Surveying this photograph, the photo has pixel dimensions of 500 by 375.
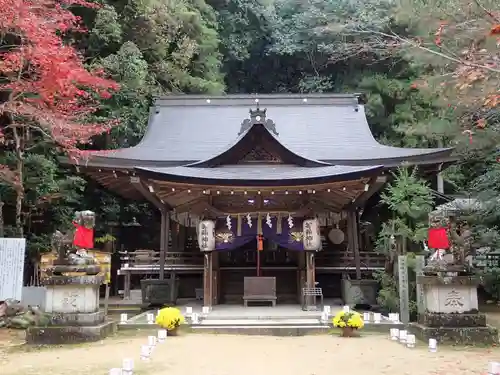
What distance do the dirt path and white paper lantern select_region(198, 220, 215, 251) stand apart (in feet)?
12.1

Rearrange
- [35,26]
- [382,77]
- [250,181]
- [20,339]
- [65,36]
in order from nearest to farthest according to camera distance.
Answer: [20,339], [35,26], [250,181], [65,36], [382,77]

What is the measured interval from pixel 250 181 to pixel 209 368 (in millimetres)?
5953

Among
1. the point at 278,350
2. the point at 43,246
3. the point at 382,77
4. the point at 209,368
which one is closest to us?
the point at 209,368

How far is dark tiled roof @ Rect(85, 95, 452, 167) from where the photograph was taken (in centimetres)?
1474

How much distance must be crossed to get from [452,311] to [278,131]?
1013cm

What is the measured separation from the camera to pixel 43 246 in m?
13.9

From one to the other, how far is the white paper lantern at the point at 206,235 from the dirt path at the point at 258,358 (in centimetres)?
368

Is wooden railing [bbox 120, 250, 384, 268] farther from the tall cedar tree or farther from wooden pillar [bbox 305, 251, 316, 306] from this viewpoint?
the tall cedar tree

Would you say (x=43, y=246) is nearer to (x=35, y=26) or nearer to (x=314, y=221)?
(x=35, y=26)

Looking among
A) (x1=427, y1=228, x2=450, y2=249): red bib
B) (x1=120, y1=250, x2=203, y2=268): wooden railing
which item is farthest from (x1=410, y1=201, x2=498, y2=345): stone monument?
(x1=120, y1=250, x2=203, y2=268): wooden railing

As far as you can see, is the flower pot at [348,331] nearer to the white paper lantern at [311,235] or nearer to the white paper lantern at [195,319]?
the white paper lantern at [195,319]

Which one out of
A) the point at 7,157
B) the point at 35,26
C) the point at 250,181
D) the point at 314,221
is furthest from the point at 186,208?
the point at 35,26

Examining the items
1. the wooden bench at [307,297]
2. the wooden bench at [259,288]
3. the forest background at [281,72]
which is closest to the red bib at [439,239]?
the forest background at [281,72]

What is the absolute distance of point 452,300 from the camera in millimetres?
8625
